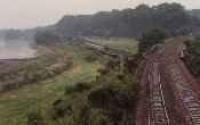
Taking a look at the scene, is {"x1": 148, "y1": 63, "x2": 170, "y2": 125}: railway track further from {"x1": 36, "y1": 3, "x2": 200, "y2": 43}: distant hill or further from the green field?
{"x1": 36, "y1": 3, "x2": 200, "y2": 43}: distant hill

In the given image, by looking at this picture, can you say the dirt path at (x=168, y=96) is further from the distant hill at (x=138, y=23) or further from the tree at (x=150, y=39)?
the distant hill at (x=138, y=23)

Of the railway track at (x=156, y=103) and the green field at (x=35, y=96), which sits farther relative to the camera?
the green field at (x=35, y=96)

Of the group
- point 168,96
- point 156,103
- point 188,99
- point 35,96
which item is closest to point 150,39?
point 35,96

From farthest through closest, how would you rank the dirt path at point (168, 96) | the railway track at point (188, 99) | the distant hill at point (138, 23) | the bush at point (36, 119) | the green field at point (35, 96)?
the distant hill at point (138, 23)
the green field at point (35, 96)
the bush at point (36, 119)
the dirt path at point (168, 96)
the railway track at point (188, 99)

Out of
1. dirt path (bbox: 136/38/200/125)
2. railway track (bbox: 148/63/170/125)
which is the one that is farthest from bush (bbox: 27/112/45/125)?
railway track (bbox: 148/63/170/125)

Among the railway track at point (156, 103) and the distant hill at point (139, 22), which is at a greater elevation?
the distant hill at point (139, 22)

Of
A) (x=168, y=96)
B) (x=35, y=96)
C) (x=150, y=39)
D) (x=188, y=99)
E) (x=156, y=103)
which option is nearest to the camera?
(x=156, y=103)

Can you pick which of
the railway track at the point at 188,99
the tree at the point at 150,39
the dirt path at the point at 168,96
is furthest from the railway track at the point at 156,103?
the tree at the point at 150,39

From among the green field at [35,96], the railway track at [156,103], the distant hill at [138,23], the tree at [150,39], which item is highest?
the distant hill at [138,23]

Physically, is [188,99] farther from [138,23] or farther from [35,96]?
[138,23]
